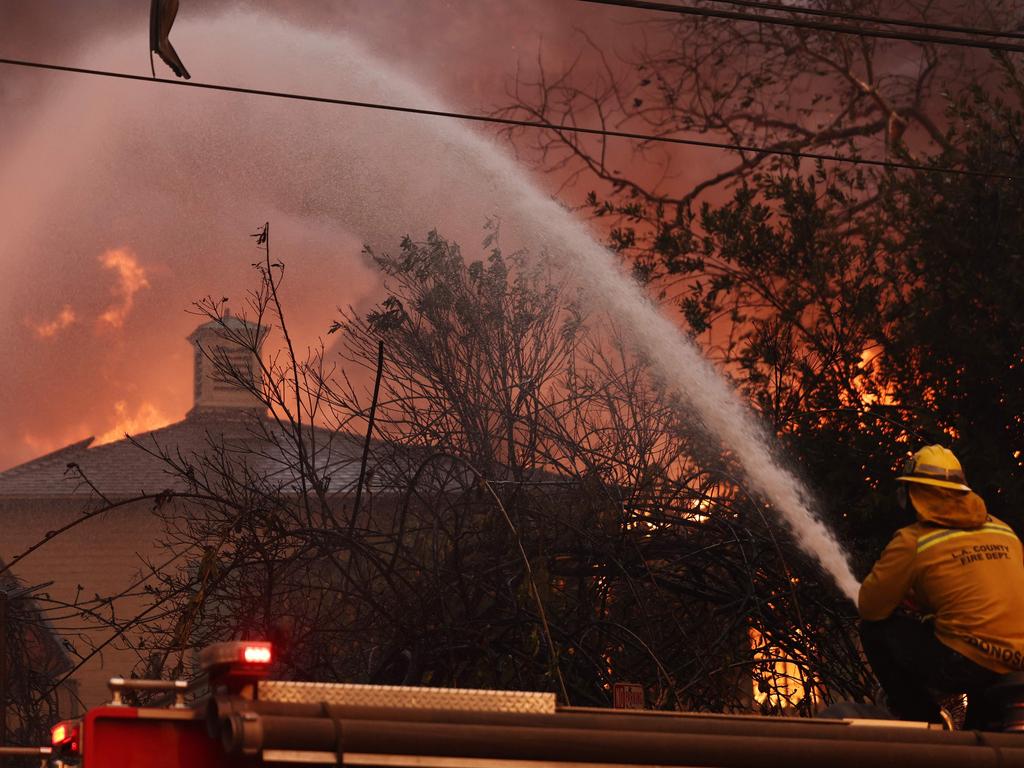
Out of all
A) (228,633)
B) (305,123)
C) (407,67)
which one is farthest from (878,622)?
(305,123)

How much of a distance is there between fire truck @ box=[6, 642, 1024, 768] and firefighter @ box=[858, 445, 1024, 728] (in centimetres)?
109

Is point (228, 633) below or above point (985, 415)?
below

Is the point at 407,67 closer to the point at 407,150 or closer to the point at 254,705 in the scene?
A: the point at 407,150

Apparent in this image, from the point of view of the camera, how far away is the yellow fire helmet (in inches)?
201

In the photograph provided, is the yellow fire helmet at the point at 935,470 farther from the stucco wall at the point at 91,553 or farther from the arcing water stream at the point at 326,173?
the stucco wall at the point at 91,553

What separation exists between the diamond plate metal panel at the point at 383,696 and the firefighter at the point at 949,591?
6.25ft

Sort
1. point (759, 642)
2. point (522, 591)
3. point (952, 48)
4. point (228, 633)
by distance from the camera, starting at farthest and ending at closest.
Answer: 1. point (952, 48)
2. point (228, 633)
3. point (759, 642)
4. point (522, 591)

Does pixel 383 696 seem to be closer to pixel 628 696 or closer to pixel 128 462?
pixel 628 696

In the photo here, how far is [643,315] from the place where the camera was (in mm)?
14016

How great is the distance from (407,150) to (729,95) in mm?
7017

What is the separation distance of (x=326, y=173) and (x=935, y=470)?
26757mm

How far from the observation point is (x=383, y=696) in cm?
369

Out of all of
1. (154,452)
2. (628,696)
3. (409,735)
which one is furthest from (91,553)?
(409,735)

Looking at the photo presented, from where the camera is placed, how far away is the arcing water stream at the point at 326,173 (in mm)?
13320
